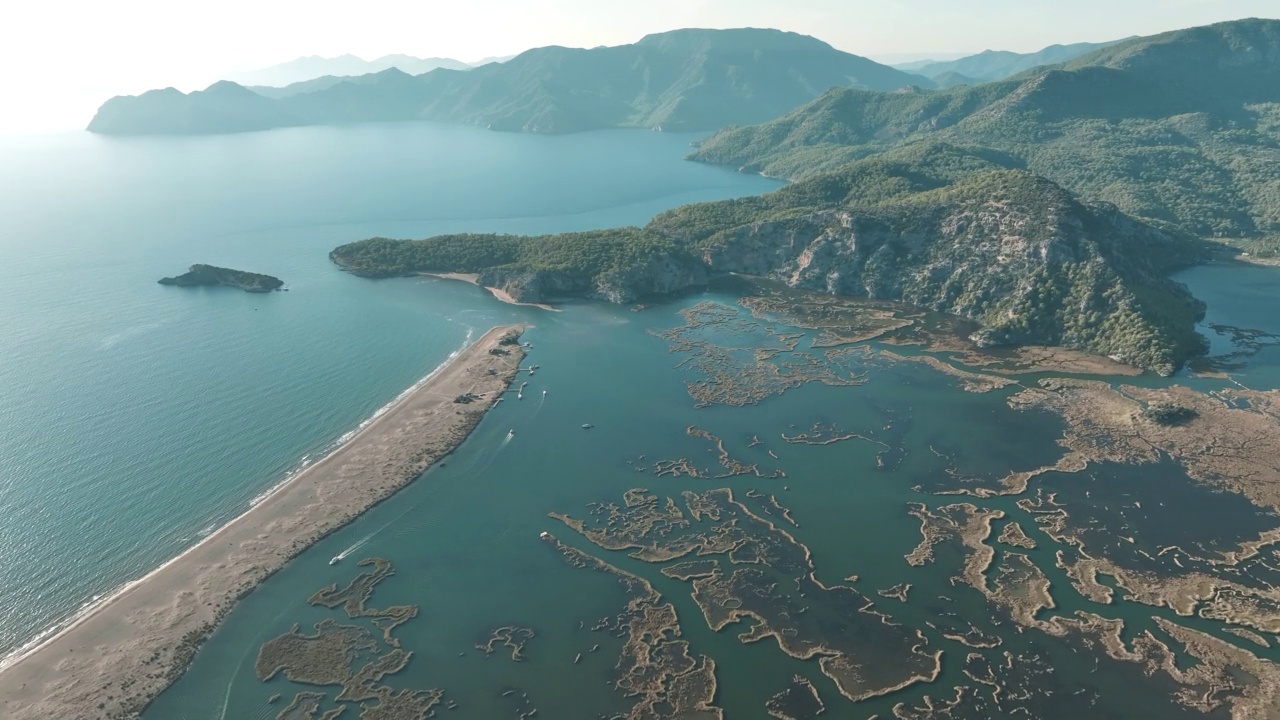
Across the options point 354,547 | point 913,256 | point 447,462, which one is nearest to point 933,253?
point 913,256

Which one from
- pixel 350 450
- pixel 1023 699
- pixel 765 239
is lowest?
pixel 1023 699

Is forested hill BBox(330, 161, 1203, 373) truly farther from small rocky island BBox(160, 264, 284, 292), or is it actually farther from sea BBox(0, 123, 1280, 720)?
small rocky island BBox(160, 264, 284, 292)

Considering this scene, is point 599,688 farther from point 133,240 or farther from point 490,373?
point 133,240

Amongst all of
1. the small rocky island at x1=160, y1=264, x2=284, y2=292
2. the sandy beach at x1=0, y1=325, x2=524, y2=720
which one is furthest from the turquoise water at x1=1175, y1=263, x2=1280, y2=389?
the small rocky island at x1=160, y1=264, x2=284, y2=292

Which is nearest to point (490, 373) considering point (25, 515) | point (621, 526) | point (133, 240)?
point (621, 526)

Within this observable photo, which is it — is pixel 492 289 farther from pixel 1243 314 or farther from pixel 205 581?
pixel 1243 314

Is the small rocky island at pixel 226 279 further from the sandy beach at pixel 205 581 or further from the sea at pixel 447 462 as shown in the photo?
the sandy beach at pixel 205 581

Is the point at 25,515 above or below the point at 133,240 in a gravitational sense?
below
